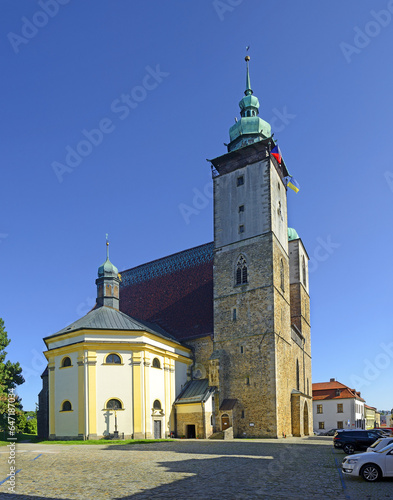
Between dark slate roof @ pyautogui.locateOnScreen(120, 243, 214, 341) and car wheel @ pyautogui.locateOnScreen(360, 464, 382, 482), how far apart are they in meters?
29.3

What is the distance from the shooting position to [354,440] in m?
23.1

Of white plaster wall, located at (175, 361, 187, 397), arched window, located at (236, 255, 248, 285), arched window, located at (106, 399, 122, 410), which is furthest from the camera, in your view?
white plaster wall, located at (175, 361, 187, 397)

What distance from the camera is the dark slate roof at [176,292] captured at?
44.7 metres

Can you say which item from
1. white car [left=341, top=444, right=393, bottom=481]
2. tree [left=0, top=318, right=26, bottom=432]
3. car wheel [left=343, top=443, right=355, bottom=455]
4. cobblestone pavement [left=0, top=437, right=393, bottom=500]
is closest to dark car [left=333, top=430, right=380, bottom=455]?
car wheel [left=343, top=443, right=355, bottom=455]

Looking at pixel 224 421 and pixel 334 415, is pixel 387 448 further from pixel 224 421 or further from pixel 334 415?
pixel 334 415

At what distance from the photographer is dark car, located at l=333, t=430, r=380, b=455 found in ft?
74.8

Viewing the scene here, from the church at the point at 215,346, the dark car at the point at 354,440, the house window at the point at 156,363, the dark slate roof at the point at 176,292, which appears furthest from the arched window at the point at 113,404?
the dark car at the point at 354,440

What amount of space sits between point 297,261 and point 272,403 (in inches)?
759

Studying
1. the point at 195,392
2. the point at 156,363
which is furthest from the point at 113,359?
the point at 195,392

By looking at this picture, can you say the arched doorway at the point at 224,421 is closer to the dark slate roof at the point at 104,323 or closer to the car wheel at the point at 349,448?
the dark slate roof at the point at 104,323

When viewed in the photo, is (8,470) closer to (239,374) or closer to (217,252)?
(239,374)

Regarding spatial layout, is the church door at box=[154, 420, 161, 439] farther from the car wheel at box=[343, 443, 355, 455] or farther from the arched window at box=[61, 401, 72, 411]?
the car wheel at box=[343, 443, 355, 455]

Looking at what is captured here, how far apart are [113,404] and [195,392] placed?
7435 mm

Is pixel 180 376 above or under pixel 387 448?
under
